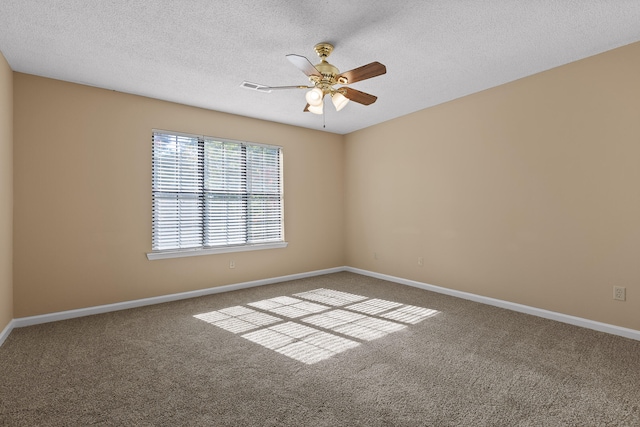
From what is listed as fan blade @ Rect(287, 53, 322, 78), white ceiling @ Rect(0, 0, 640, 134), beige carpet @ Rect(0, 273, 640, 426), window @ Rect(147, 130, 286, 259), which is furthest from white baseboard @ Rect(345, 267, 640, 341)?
fan blade @ Rect(287, 53, 322, 78)

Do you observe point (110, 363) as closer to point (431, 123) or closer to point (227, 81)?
point (227, 81)

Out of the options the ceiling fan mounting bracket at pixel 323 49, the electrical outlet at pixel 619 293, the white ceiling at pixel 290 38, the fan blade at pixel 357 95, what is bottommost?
the electrical outlet at pixel 619 293

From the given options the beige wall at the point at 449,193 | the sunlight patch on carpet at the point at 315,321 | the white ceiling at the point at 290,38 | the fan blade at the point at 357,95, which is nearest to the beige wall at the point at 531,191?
the beige wall at the point at 449,193

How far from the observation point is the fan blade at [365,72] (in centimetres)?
235

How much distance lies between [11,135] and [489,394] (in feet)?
15.3

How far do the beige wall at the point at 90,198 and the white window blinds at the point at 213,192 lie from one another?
0.16 metres

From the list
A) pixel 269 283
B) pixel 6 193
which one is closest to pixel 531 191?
pixel 269 283

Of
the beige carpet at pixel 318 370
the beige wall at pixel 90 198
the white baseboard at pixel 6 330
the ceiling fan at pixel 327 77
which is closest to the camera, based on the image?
the beige carpet at pixel 318 370

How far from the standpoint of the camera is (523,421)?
1.75 m

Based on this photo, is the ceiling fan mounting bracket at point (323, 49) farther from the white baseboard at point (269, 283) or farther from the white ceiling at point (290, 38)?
the white baseboard at point (269, 283)

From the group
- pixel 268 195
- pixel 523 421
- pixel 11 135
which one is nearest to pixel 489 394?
pixel 523 421

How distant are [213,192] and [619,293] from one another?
462cm

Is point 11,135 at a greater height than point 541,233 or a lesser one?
greater

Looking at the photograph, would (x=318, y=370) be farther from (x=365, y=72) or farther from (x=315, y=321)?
(x=365, y=72)
